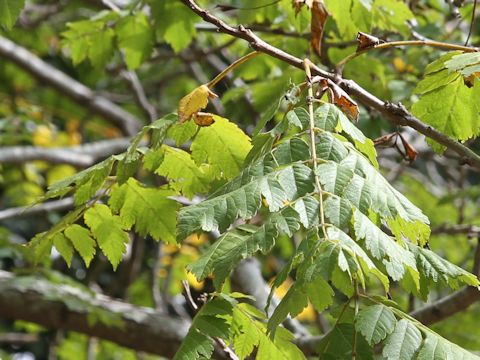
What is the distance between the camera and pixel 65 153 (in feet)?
16.7

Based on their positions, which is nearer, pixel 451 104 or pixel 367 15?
pixel 451 104

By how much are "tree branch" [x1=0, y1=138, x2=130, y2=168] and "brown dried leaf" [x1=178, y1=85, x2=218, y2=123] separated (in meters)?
2.80

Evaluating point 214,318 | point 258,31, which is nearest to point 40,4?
point 258,31

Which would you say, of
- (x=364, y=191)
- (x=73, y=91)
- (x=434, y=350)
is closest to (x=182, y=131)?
(x=364, y=191)

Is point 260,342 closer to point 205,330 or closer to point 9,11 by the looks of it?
point 205,330

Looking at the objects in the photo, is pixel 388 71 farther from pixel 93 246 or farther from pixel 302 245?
pixel 302 245

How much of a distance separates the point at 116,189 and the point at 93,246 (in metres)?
0.15

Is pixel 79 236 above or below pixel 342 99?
below

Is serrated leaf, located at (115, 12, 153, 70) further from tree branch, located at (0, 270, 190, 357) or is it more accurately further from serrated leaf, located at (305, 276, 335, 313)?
serrated leaf, located at (305, 276, 335, 313)

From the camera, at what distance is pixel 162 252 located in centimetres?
518

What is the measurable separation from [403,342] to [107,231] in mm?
878

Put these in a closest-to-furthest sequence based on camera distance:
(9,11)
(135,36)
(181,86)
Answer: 1. (9,11)
2. (135,36)
3. (181,86)

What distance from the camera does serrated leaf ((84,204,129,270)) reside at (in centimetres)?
218

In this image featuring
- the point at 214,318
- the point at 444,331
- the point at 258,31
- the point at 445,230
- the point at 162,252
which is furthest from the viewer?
the point at 162,252
